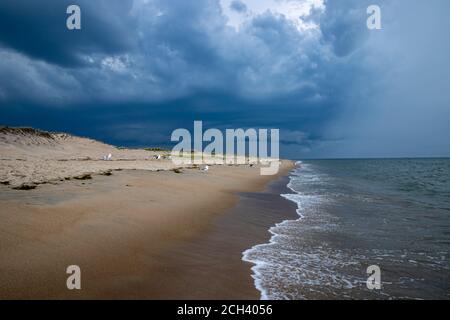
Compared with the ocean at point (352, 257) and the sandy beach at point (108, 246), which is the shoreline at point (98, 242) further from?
the ocean at point (352, 257)

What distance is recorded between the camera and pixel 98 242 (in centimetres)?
714

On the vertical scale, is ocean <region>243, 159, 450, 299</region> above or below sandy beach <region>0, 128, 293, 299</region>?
below

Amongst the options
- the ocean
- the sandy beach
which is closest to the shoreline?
the sandy beach

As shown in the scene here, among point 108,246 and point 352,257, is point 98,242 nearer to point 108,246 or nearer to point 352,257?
point 108,246

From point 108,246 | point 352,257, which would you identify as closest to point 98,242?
point 108,246

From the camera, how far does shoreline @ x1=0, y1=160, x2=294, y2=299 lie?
508cm

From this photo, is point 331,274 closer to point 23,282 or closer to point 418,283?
point 418,283

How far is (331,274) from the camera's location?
22.0ft

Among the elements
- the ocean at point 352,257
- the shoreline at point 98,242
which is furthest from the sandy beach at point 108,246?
the ocean at point 352,257

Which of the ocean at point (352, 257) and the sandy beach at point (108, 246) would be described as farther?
the ocean at point (352, 257)

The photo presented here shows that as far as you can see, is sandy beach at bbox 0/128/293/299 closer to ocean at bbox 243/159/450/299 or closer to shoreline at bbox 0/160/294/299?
shoreline at bbox 0/160/294/299

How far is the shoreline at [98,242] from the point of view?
16.7ft

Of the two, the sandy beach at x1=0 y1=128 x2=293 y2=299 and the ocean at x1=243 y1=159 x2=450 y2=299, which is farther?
the ocean at x1=243 y1=159 x2=450 y2=299

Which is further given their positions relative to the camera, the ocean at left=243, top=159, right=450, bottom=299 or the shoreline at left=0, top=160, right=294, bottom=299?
the ocean at left=243, top=159, right=450, bottom=299
